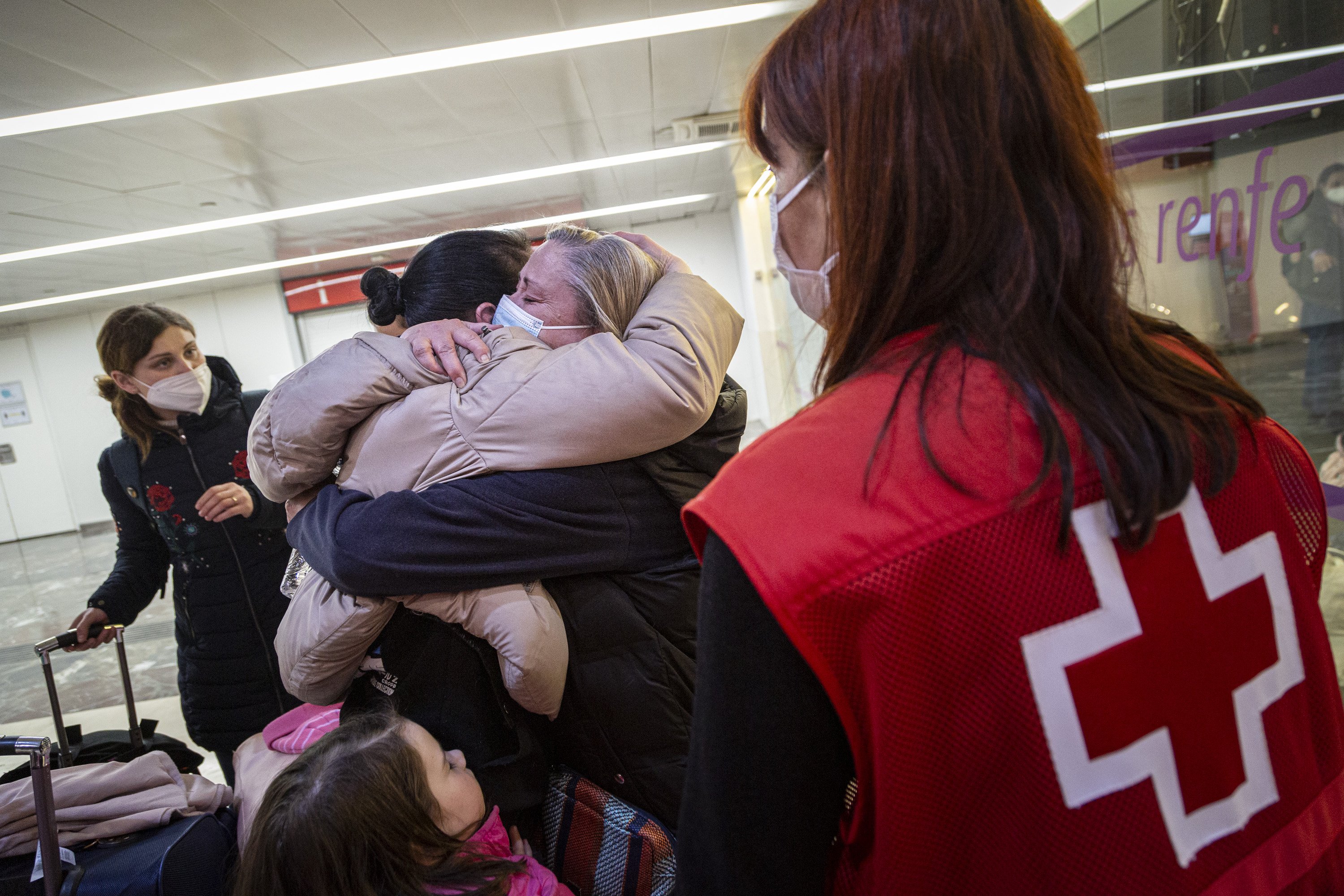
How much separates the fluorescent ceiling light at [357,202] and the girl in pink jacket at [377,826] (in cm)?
671

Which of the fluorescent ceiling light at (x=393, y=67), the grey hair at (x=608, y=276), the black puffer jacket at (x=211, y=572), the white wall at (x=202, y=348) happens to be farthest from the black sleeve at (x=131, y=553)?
the white wall at (x=202, y=348)

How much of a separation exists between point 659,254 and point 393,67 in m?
3.86

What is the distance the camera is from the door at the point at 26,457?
10.6 metres

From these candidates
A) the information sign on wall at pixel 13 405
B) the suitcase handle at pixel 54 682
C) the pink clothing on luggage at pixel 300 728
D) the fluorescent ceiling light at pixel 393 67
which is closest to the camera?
the pink clothing on luggage at pixel 300 728

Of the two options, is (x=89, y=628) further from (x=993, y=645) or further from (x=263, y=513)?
(x=993, y=645)

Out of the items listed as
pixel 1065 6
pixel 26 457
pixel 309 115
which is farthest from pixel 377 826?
pixel 26 457

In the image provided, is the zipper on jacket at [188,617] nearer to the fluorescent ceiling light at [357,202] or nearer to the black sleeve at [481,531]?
the black sleeve at [481,531]

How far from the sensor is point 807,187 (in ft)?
2.24

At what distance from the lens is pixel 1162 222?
2.67 m

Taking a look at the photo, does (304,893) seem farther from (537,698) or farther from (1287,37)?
(1287,37)

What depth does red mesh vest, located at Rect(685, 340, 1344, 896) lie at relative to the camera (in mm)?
494

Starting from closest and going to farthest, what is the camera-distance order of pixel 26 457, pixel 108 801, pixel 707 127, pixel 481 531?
pixel 481 531 → pixel 108 801 → pixel 707 127 → pixel 26 457

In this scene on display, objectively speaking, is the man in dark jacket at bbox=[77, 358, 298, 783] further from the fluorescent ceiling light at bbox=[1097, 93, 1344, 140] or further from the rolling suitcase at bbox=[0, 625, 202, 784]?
the fluorescent ceiling light at bbox=[1097, 93, 1344, 140]

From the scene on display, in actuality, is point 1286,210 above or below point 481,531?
above
